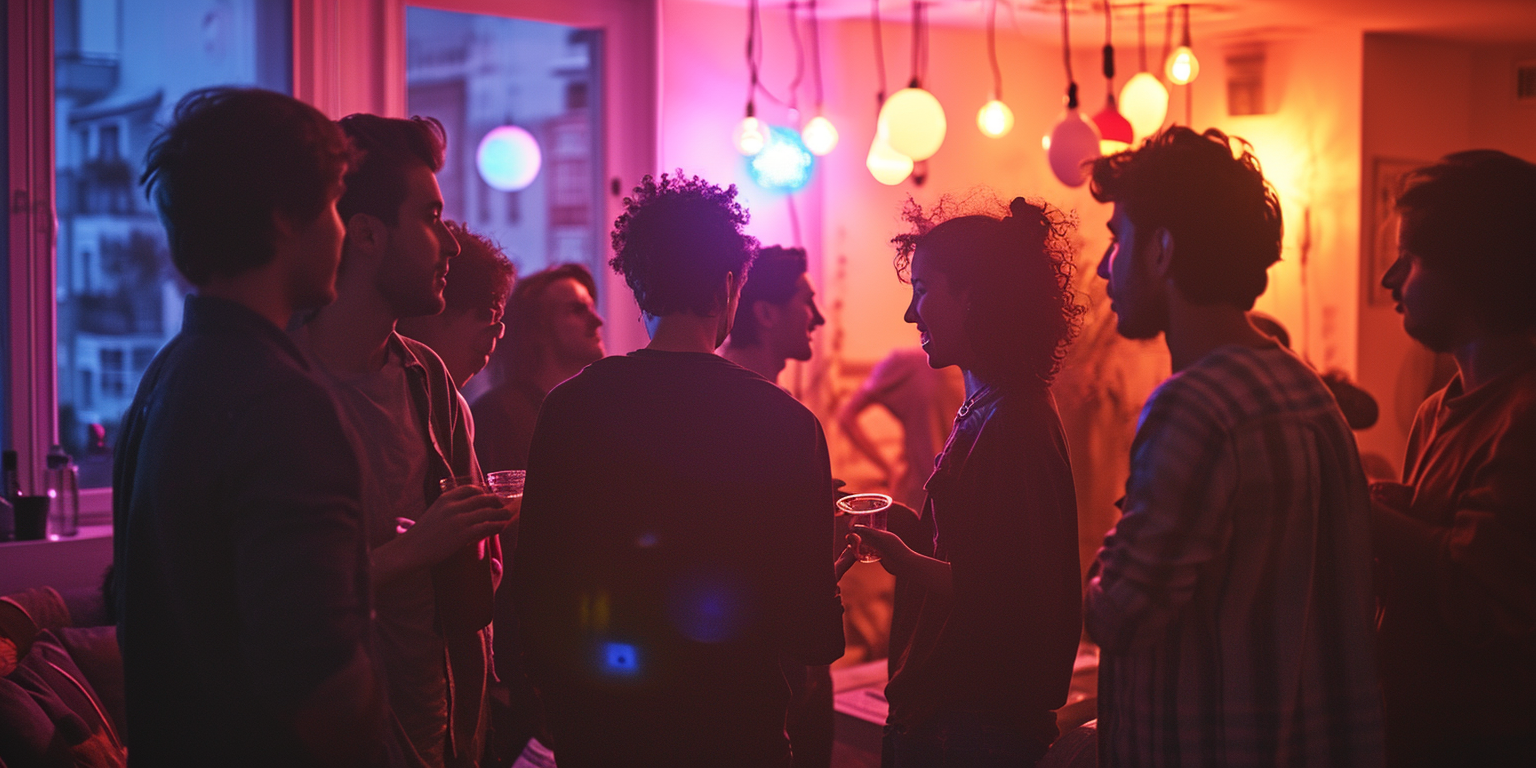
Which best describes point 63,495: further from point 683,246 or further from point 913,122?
point 913,122

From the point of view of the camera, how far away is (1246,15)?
5.50 meters

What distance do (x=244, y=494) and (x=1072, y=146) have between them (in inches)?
132

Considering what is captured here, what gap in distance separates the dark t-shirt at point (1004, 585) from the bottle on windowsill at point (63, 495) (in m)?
2.64

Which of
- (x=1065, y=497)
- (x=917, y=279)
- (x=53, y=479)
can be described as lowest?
(x=53, y=479)

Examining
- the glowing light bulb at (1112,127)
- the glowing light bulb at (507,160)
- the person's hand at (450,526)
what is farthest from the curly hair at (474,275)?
the glowing light bulb at (1112,127)

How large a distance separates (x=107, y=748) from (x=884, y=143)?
9.96ft

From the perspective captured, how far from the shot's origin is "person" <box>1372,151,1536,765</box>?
1.66 m

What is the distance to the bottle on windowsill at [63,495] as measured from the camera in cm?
322

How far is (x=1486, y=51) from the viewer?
638 centimetres

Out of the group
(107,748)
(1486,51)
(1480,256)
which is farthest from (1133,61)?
(107,748)

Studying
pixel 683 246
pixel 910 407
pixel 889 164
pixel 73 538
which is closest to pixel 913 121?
pixel 889 164

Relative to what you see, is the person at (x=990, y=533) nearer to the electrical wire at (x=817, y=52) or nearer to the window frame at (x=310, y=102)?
the window frame at (x=310, y=102)

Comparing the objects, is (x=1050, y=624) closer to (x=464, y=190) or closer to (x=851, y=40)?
(x=851, y=40)

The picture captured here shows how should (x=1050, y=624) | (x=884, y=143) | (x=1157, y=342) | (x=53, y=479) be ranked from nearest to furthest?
(x=1050, y=624) → (x=53, y=479) → (x=884, y=143) → (x=1157, y=342)
